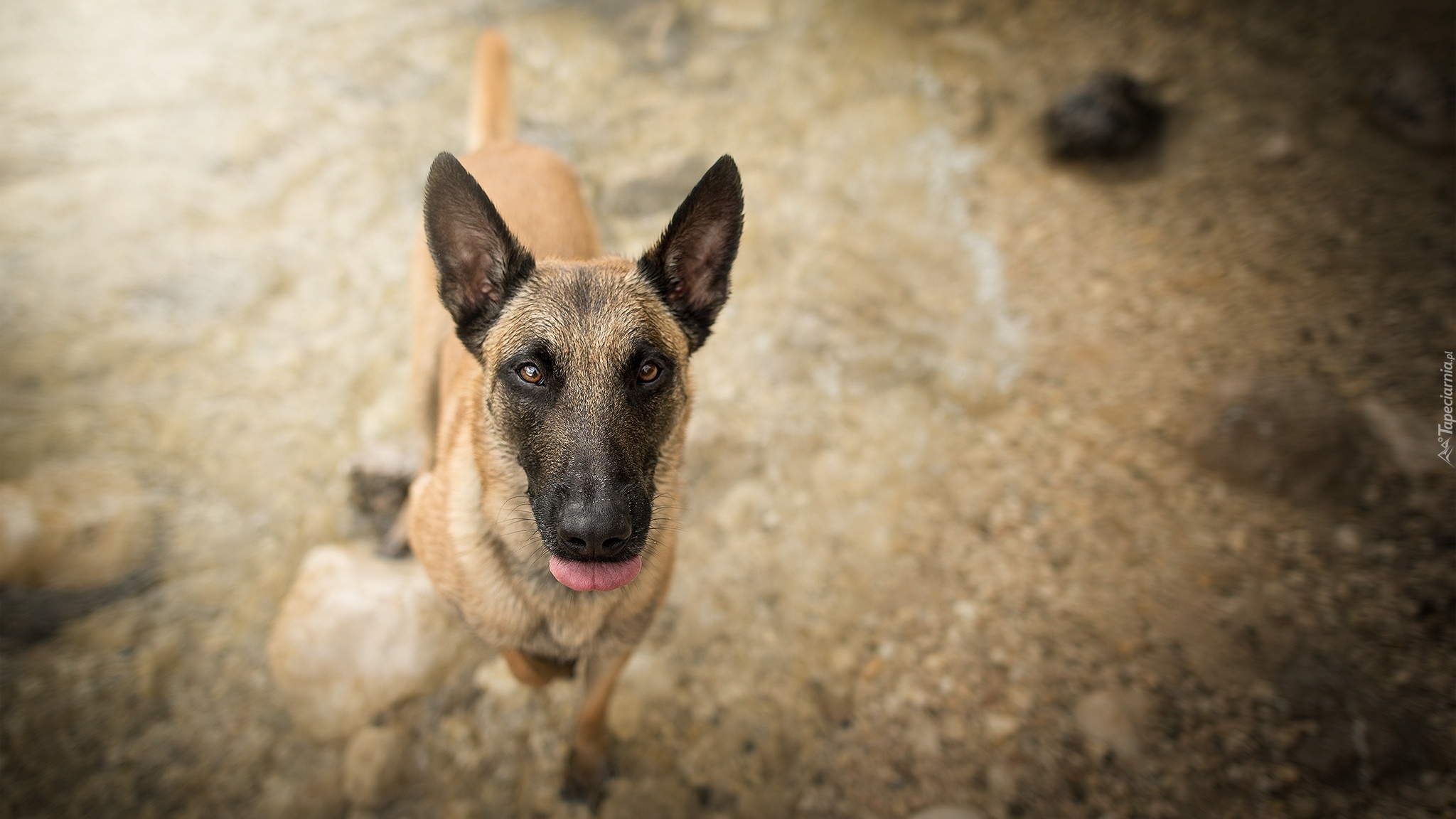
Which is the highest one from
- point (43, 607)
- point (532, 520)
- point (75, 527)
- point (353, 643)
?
point (532, 520)

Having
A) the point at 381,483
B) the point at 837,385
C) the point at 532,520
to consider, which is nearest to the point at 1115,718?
→ the point at 837,385

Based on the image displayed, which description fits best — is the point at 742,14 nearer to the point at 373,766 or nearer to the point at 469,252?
the point at 469,252

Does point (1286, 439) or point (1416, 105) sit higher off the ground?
point (1416, 105)

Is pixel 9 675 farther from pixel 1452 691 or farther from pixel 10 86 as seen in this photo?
pixel 1452 691

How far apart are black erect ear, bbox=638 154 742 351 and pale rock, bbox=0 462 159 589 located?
2982 millimetres

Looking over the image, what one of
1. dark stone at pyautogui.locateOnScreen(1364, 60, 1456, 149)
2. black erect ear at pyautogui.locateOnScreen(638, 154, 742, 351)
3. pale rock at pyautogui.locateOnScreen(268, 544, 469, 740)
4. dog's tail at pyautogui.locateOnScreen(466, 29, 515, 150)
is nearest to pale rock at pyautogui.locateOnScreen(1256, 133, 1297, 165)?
dark stone at pyautogui.locateOnScreen(1364, 60, 1456, 149)

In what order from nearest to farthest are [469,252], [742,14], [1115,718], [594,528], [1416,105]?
[594,528], [469,252], [1115,718], [1416,105], [742,14]

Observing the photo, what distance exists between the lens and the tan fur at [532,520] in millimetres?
2311

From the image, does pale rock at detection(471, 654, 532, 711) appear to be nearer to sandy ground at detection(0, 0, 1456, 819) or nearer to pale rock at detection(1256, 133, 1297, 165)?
sandy ground at detection(0, 0, 1456, 819)

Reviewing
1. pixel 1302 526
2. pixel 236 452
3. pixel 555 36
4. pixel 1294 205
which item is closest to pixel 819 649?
pixel 1302 526

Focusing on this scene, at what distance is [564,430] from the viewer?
6.88 feet

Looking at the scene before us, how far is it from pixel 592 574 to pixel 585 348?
0.71m

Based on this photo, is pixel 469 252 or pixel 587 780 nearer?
pixel 469 252

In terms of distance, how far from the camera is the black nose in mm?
1924
